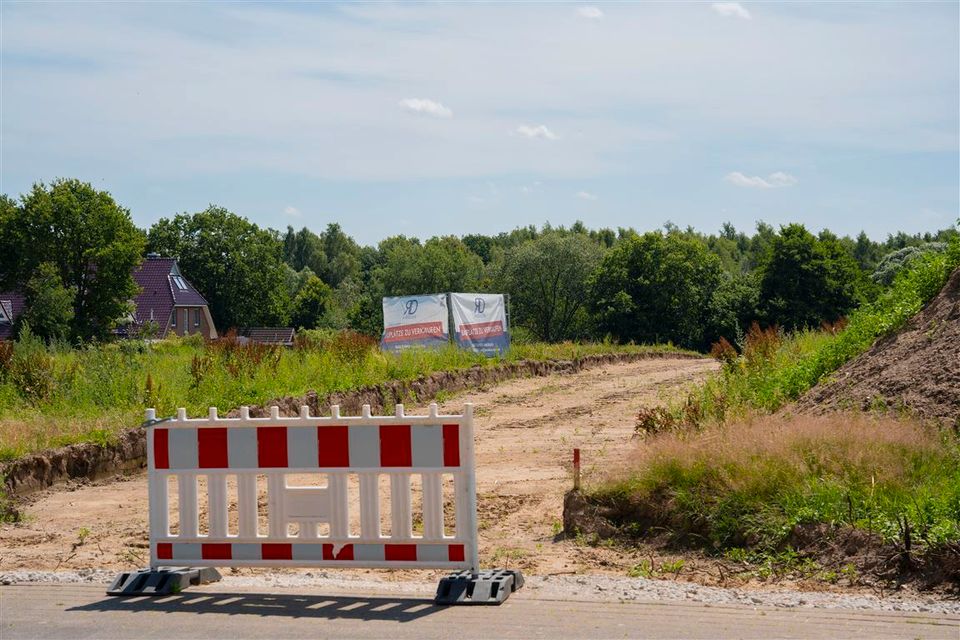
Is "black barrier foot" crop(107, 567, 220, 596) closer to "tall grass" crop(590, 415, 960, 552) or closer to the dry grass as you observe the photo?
"tall grass" crop(590, 415, 960, 552)

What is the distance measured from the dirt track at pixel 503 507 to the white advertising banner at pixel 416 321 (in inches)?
400

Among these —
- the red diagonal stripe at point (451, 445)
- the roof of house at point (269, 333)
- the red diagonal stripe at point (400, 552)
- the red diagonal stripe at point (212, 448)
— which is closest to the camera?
the red diagonal stripe at point (451, 445)

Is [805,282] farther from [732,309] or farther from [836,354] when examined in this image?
[836,354]

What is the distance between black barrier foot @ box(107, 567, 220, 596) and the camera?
6.97 meters

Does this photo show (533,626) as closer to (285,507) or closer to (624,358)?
(285,507)

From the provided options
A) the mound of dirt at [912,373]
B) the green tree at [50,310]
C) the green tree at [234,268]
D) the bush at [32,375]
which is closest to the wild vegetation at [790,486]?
the mound of dirt at [912,373]

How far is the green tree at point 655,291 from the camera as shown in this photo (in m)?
73.8

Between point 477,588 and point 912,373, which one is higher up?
point 912,373

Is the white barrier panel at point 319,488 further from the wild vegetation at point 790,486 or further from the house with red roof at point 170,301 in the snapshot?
the house with red roof at point 170,301

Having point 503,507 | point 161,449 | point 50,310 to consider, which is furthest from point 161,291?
point 161,449

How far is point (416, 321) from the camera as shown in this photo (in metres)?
29.8

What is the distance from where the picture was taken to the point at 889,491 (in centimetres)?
755

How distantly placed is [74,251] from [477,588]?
68.2 metres

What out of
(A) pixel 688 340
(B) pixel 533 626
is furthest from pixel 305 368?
(A) pixel 688 340
